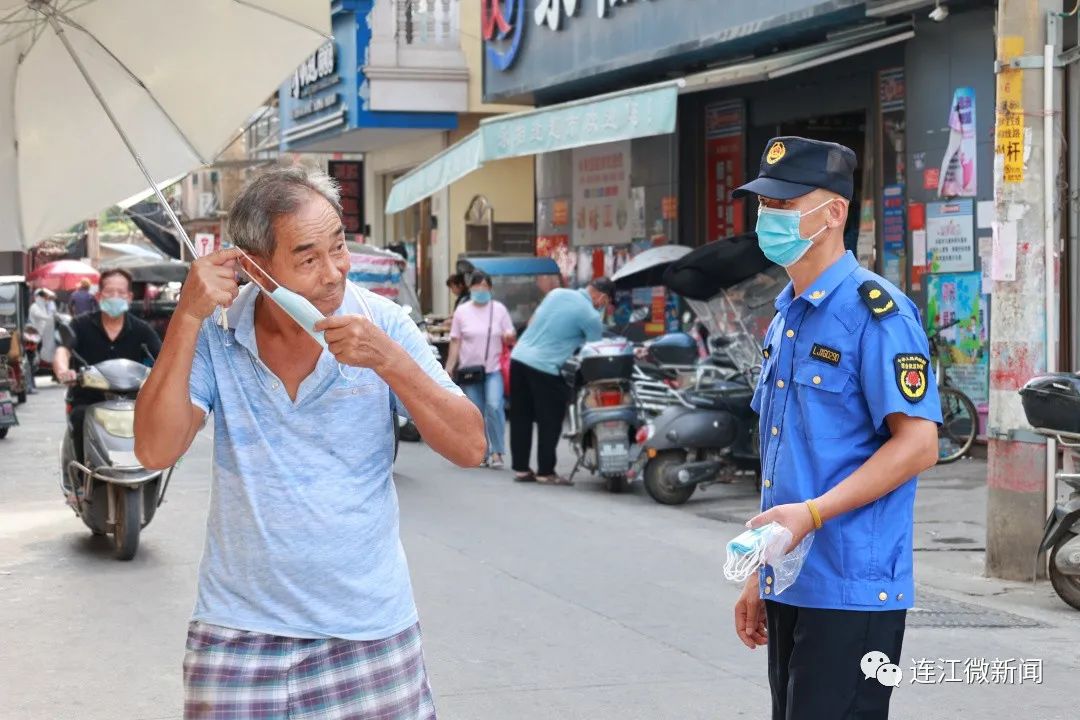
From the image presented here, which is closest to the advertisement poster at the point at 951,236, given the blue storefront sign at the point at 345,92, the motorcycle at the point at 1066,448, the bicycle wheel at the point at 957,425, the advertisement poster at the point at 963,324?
the advertisement poster at the point at 963,324

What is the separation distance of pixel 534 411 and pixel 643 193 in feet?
24.6

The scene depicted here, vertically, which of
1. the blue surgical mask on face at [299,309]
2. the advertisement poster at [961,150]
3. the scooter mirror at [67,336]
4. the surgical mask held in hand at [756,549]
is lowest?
the surgical mask held in hand at [756,549]

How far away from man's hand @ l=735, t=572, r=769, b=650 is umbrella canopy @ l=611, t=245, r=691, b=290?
12524 millimetres

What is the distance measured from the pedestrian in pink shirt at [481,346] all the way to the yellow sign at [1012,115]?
7.40 m

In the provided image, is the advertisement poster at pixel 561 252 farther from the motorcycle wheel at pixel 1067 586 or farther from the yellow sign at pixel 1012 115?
the motorcycle wheel at pixel 1067 586

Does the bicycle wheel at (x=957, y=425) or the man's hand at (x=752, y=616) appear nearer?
the man's hand at (x=752, y=616)

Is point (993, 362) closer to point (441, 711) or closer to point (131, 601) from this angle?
point (441, 711)

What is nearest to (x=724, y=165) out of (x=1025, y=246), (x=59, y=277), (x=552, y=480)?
(x=552, y=480)

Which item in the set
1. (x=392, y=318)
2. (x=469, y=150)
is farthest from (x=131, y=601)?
(x=469, y=150)

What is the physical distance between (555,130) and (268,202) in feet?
44.3

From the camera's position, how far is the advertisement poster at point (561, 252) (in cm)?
2280

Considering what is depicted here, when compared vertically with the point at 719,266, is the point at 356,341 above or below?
below

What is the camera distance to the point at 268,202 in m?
3.27

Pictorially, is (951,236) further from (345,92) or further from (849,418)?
(345,92)
